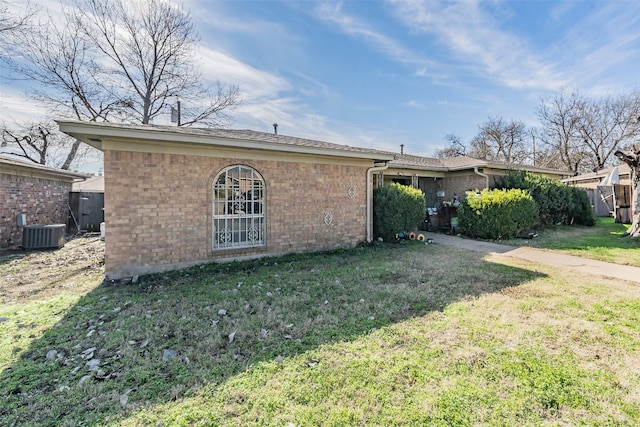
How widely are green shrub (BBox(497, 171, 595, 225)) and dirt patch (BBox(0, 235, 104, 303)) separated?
14687 millimetres

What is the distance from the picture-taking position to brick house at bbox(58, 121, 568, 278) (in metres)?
5.45

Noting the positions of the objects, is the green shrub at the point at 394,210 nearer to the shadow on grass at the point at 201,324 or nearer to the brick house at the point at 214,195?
the brick house at the point at 214,195

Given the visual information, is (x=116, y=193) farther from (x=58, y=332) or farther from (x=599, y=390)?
(x=599, y=390)

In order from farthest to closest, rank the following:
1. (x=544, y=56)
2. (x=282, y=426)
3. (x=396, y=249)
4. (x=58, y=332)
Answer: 1. (x=544, y=56)
2. (x=396, y=249)
3. (x=58, y=332)
4. (x=282, y=426)

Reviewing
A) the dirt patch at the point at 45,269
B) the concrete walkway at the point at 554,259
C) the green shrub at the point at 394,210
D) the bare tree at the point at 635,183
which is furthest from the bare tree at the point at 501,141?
the dirt patch at the point at 45,269

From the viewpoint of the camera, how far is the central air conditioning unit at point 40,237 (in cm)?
852

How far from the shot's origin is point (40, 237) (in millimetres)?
8625

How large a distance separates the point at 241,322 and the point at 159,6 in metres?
19.2

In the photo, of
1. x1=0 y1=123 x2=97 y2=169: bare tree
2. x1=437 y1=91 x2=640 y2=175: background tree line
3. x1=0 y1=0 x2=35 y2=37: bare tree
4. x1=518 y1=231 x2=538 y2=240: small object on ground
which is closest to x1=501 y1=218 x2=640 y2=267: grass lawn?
x1=518 y1=231 x2=538 y2=240: small object on ground

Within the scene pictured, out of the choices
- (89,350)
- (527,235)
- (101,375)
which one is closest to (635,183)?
(527,235)

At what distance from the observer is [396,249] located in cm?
819

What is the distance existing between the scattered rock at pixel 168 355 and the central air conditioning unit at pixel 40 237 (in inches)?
351

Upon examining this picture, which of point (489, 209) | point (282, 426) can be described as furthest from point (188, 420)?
point (489, 209)

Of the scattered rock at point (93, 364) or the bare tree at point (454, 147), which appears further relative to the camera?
the bare tree at point (454, 147)
